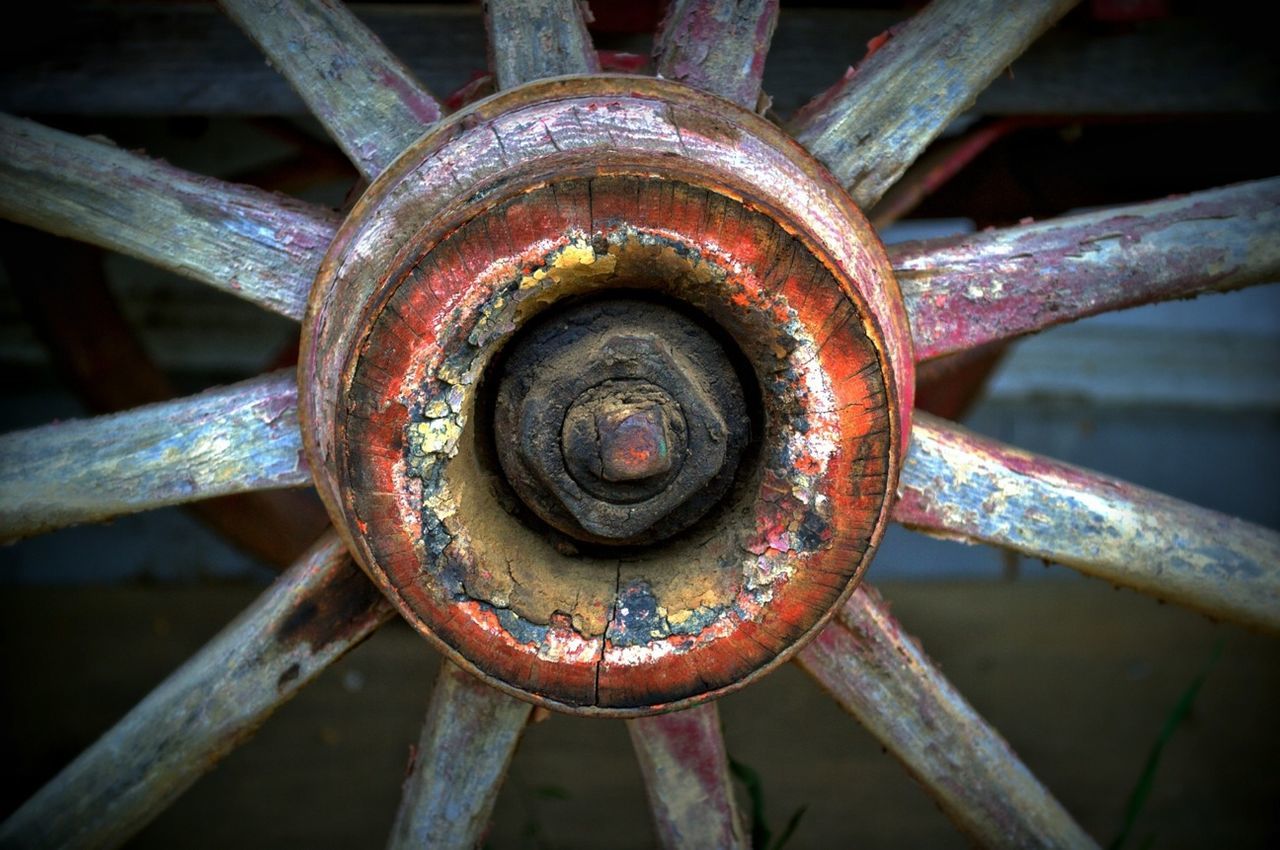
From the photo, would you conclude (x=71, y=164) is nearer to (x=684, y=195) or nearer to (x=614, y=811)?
(x=684, y=195)

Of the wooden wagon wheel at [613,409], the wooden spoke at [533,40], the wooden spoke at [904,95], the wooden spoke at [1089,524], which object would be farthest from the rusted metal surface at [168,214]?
the wooden spoke at [1089,524]

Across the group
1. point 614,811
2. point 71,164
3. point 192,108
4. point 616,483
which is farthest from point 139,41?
point 614,811

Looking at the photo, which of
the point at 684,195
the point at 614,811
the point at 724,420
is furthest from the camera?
the point at 614,811

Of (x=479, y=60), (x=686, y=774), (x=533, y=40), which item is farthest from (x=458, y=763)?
(x=479, y=60)

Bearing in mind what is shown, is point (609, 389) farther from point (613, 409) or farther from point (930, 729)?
point (930, 729)

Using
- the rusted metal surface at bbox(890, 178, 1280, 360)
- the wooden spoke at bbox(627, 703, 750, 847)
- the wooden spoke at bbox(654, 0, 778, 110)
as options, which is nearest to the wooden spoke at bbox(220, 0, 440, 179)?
the wooden spoke at bbox(654, 0, 778, 110)

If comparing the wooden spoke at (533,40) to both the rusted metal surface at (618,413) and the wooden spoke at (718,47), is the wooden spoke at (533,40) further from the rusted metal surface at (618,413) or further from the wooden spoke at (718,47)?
the rusted metal surface at (618,413)
